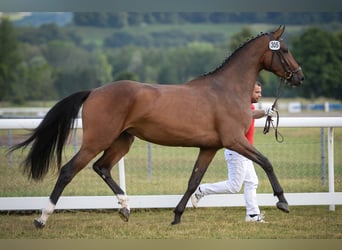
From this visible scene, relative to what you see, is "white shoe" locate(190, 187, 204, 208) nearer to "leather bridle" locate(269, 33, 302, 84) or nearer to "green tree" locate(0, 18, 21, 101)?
"leather bridle" locate(269, 33, 302, 84)

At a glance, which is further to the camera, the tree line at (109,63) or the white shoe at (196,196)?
the tree line at (109,63)

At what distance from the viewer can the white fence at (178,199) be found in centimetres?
888

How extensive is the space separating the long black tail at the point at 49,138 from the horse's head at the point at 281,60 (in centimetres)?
212

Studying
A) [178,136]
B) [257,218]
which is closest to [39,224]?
[178,136]

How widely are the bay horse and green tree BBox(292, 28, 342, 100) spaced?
42451 mm

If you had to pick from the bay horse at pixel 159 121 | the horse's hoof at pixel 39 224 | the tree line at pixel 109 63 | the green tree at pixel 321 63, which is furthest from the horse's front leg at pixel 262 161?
the green tree at pixel 321 63

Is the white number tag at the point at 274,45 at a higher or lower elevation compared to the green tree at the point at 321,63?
higher

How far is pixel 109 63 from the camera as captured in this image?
93000 mm

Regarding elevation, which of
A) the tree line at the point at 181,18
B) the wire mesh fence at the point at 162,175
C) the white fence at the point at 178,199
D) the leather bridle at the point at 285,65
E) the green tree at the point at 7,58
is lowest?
the tree line at the point at 181,18

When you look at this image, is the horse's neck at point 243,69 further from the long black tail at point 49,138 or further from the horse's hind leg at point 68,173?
the horse's hind leg at point 68,173

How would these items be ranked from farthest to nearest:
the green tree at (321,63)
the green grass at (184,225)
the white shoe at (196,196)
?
the green tree at (321,63) → the white shoe at (196,196) → the green grass at (184,225)

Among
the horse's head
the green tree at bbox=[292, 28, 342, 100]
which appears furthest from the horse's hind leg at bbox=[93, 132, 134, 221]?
the green tree at bbox=[292, 28, 342, 100]

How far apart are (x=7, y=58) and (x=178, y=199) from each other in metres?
61.8

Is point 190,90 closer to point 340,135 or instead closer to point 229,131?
point 229,131
